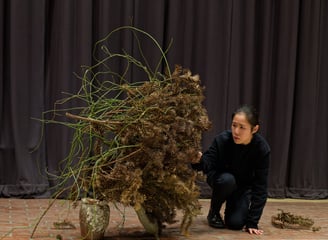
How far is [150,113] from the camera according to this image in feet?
8.79

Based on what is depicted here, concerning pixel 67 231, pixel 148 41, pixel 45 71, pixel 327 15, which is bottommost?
pixel 67 231

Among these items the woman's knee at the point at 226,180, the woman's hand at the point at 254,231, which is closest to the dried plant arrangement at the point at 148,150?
the woman's knee at the point at 226,180

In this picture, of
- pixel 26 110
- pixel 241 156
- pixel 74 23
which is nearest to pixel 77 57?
pixel 74 23

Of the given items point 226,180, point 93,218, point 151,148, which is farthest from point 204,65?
point 93,218

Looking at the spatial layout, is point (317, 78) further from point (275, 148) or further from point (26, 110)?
point (26, 110)

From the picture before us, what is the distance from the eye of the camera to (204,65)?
4473 millimetres

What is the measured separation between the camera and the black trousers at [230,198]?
3201mm

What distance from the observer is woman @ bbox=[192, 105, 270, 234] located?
3.10m

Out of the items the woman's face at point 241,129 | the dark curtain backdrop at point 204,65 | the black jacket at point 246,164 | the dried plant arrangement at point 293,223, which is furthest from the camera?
the dark curtain backdrop at point 204,65

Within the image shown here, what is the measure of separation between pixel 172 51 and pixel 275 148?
49.3 inches

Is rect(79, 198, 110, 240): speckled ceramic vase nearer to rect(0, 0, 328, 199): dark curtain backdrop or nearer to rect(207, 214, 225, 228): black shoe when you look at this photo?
rect(207, 214, 225, 228): black shoe

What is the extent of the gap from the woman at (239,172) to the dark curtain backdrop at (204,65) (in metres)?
1.18

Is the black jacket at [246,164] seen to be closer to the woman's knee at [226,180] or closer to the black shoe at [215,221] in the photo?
the woman's knee at [226,180]

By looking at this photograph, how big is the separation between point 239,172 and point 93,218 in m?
1.06
